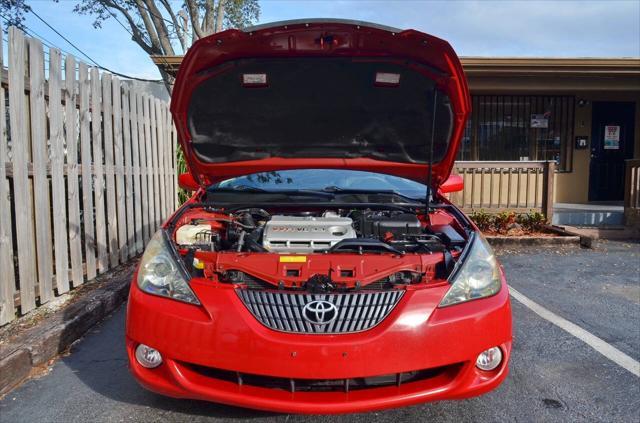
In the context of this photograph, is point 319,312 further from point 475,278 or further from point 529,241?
point 529,241

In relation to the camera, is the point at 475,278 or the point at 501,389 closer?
the point at 475,278

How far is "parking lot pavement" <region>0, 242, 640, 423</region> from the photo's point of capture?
264 centimetres

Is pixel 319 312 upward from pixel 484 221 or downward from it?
upward

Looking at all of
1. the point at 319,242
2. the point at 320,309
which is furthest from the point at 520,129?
the point at 320,309

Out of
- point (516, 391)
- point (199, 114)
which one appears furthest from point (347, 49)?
point (516, 391)

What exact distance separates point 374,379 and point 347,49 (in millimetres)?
1966

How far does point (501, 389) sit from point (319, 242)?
4.54 ft

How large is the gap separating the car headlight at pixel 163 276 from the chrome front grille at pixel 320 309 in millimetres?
288

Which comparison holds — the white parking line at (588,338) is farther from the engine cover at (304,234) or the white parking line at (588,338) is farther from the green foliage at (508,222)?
the green foliage at (508,222)

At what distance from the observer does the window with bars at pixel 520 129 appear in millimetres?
10969

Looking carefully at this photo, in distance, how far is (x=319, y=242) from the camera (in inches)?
118

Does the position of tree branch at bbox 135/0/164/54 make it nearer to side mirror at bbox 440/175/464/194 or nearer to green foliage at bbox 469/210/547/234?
green foliage at bbox 469/210/547/234

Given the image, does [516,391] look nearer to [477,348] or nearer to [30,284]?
[477,348]

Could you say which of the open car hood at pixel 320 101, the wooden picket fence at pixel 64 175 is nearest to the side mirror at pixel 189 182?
the open car hood at pixel 320 101
